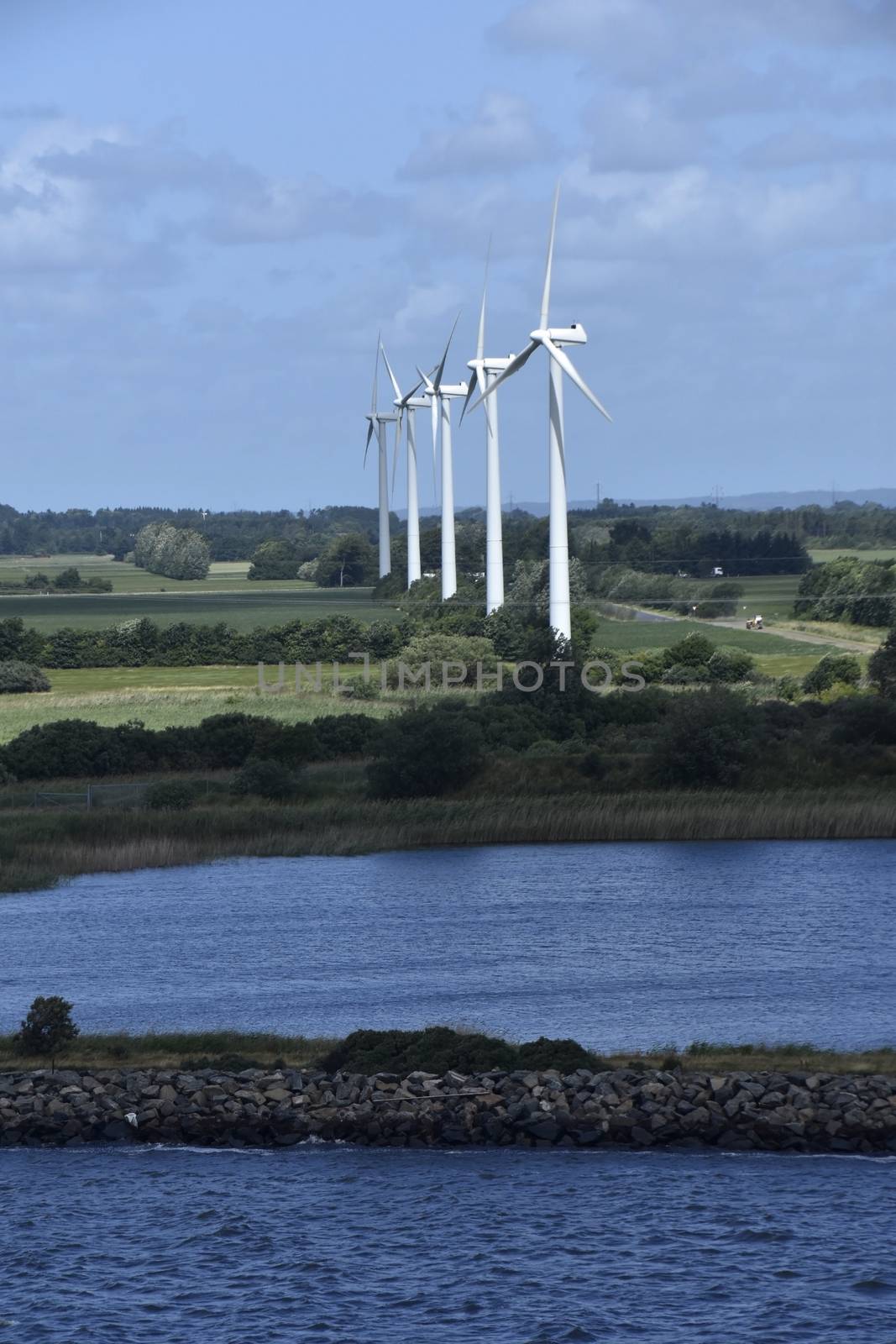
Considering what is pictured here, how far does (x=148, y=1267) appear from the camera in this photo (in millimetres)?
19562

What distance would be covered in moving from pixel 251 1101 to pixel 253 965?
33.7ft

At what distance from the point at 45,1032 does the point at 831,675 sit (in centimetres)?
4943

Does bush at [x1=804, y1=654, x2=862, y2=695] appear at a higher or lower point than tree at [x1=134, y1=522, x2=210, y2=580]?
lower

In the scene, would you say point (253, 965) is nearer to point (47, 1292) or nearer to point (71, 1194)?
point (71, 1194)

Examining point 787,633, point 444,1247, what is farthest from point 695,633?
point 444,1247

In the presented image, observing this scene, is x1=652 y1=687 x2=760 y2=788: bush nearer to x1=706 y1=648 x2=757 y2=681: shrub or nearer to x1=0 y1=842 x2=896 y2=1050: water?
x1=0 y1=842 x2=896 y2=1050: water

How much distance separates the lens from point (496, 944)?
3494 centimetres

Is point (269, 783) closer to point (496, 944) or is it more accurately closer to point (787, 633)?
point (496, 944)

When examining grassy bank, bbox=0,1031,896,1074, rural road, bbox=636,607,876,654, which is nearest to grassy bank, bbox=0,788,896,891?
grassy bank, bbox=0,1031,896,1074

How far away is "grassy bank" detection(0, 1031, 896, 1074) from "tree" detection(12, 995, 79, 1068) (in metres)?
0.11

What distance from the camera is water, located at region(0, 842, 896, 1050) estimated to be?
93.7ft

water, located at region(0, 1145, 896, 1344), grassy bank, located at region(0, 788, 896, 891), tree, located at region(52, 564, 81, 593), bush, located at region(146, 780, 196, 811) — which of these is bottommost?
water, located at region(0, 1145, 896, 1344)

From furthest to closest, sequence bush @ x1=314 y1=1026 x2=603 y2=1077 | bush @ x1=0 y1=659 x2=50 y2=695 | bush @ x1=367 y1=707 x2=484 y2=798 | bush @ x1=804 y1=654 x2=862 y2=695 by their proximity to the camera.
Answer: bush @ x1=0 y1=659 x2=50 y2=695 < bush @ x1=804 y1=654 x2=862 y2=695 < bush @ x1=367 y1=707 x2=484 y2=798 < bush @ x1=314 y1=1026 x2=603 y2=1077

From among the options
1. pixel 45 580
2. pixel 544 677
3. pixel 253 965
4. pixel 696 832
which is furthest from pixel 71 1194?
pixel 45 580
